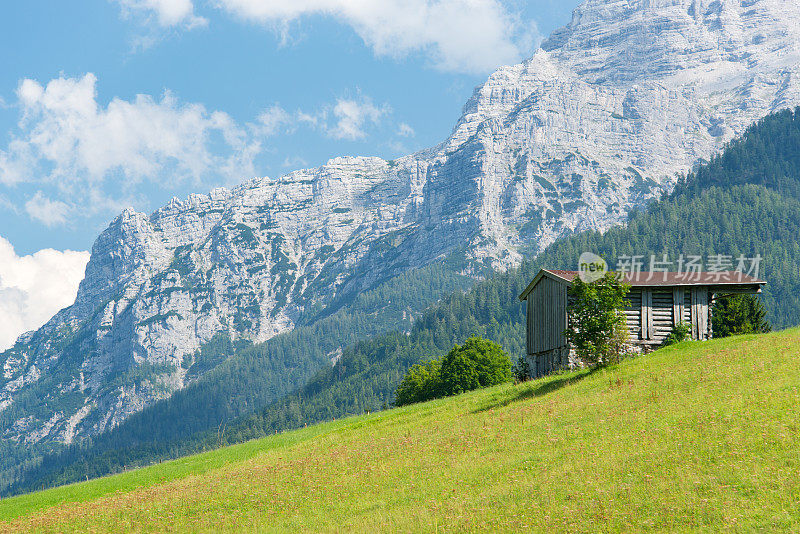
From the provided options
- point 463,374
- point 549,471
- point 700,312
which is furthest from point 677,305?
point 463,374

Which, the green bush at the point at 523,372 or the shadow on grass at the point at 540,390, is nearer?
the shadow on grass at the point at 540,390

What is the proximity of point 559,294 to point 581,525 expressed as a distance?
36.8 m

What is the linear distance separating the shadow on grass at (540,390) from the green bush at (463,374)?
43758mm

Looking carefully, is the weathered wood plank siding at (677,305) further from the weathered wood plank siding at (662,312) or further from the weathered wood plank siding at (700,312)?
the weathered wood plank siding at (700,312)

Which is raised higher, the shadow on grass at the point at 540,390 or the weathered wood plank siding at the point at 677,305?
the weathered wood plank siding at the point at 677,305

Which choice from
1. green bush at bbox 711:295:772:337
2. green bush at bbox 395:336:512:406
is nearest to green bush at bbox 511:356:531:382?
green bush at bbox 395:336:512:406

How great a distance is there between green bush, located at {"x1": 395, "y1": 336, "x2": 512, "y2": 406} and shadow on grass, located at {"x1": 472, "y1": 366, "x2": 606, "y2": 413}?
144ft

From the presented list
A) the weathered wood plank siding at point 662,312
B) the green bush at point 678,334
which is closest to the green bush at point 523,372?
the weathered wood plank siding at point 662,312

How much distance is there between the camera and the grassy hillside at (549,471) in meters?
19.5

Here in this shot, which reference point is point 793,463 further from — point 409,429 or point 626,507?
point 409,429

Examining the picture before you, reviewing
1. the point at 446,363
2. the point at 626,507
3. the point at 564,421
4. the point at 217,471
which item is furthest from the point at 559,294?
the point at 446,363

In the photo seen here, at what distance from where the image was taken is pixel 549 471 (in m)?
23.9

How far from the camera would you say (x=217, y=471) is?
3894cm

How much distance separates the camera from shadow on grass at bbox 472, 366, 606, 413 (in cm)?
4253
